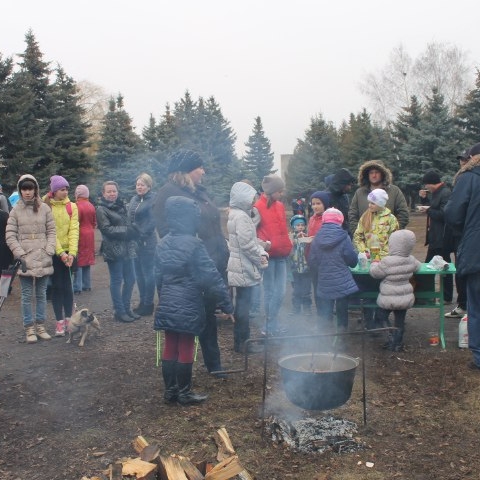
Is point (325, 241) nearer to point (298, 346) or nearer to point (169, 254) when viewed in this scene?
point (298, 346)

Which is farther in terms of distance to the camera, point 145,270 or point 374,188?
point 145,270

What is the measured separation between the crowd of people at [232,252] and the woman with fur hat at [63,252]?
1cm

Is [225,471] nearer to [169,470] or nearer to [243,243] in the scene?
[169,470]

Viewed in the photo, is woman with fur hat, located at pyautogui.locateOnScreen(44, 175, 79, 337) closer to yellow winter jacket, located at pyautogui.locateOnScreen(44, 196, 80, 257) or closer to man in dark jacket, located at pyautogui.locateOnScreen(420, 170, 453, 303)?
yellow winter jacket, located at pyautogui.locateOnScreen(44, 196, 80, 257)

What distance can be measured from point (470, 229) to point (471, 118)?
2563 cm

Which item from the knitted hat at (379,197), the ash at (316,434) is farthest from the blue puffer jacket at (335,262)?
the ash at (316,434)

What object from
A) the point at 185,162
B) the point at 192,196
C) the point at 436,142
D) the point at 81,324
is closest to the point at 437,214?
the point at 192,196

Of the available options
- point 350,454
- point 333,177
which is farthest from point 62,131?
point 350,454

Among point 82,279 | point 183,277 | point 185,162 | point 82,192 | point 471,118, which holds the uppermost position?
point 471,118

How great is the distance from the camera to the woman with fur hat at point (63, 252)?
6774 millimetres

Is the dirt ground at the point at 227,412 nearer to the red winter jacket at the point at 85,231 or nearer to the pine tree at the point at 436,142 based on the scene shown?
the red winter jacket at the point at 85,231

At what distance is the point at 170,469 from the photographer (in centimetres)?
312

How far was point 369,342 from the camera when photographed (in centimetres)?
645

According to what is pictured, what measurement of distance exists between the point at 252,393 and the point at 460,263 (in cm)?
247
